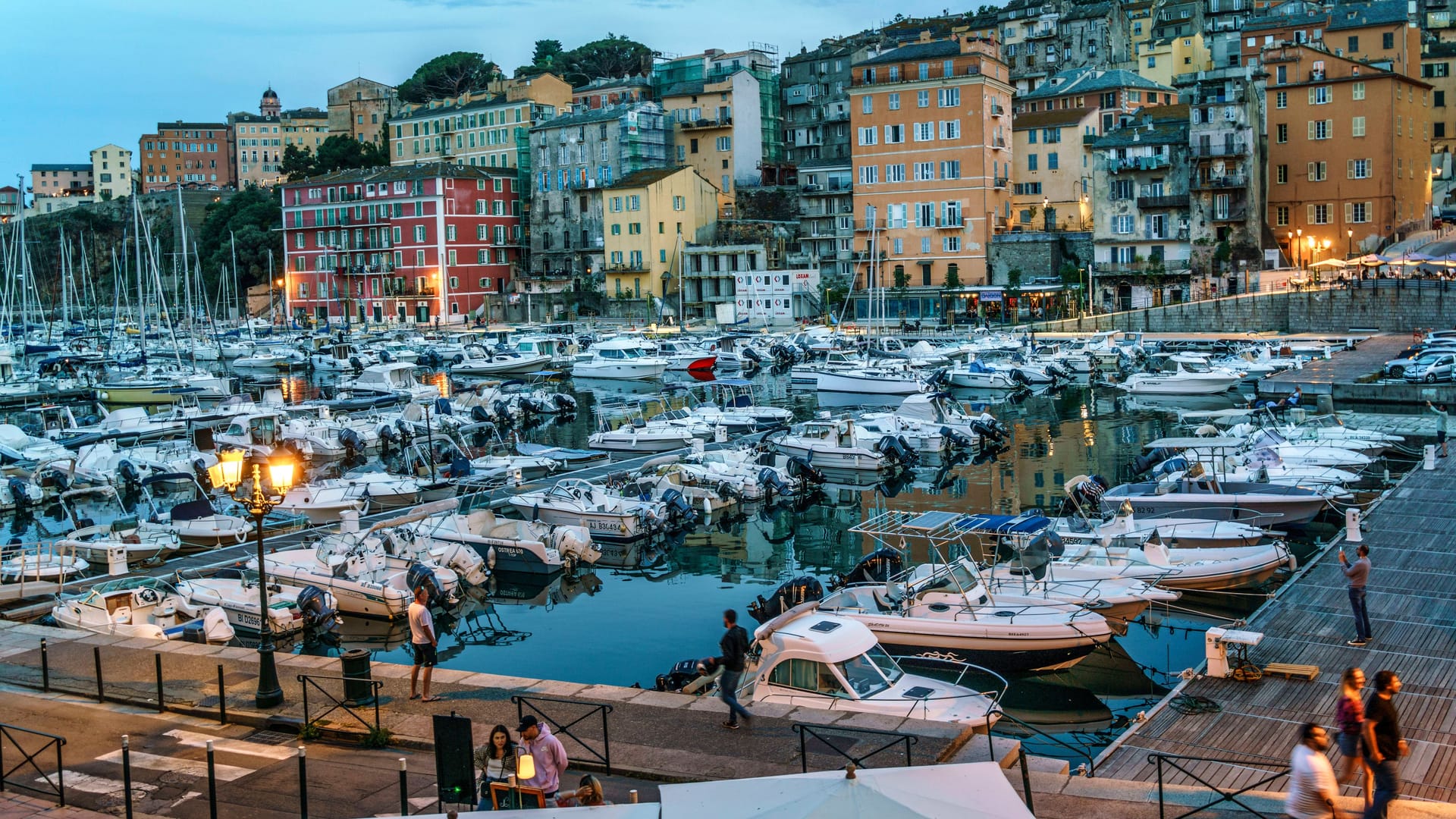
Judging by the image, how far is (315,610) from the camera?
24078 millimetres

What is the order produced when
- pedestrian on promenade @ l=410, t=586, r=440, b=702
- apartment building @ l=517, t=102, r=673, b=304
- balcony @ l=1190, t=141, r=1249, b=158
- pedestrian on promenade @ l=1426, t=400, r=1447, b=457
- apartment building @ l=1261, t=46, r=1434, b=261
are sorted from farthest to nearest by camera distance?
apartment building @ l=517, t=102, r=673, b=304, balcony @ l=1190, t=141, r=1249, b=158, apartment building @ l=1261, t=46, r=1434, b=261, pedestrian on promenade @ l=1426, t=400, r=1447, b=457, pedestrian on promenade @ l=410, t=586, r=440, b=702

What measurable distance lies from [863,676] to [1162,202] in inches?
2834

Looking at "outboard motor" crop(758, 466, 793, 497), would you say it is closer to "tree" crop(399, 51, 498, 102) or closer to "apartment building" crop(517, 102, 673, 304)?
"apartment building" crop(517, 102, 673, 304)

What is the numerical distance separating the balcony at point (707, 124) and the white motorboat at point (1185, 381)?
180 feet

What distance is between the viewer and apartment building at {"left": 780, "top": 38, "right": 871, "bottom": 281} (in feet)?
324

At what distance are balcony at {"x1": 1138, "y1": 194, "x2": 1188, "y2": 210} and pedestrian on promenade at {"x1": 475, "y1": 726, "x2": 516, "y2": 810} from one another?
3061 inches

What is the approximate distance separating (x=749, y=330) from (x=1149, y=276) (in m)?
26.1

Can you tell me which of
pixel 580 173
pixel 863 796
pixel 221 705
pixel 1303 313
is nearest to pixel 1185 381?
pixel 1303 313

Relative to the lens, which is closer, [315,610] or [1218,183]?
[315,610]

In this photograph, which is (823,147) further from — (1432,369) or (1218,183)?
(1432,369)

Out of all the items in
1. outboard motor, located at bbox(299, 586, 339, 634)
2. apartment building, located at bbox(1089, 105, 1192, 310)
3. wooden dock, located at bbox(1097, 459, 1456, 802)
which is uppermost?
apartment building, located at bbox(1089, 105, 1192, 310)

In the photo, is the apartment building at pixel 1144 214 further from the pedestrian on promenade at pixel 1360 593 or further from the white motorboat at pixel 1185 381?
the pedestrian on promenade at pixel 1360 593

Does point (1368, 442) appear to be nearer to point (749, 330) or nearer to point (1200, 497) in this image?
point (1200, 497)

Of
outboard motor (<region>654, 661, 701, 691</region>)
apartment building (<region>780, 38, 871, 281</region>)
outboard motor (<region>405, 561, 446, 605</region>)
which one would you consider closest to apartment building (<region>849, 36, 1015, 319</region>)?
apartment building (<region>780, 38, 871, 281</region>)
